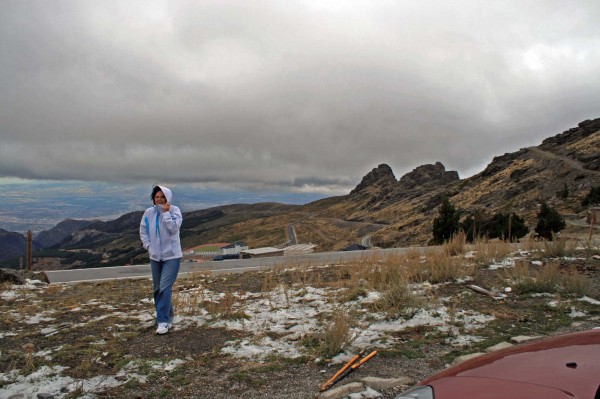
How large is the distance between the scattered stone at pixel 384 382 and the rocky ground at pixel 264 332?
0.09 feet

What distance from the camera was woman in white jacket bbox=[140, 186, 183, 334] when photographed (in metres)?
5.68

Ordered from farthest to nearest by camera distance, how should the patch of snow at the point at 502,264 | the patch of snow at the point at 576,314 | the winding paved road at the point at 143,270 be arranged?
1. the winding paved road at the point at 143,270
2. the patch of snow at the point at 502,264
3. the patch of snow at the point at 576,314

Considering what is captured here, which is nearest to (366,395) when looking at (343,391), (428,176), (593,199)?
(343,391)

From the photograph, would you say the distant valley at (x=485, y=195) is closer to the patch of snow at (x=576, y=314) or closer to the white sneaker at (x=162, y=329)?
the white sneaker at (x=162, y=329)

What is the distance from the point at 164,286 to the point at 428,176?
177 meters

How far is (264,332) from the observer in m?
5.43

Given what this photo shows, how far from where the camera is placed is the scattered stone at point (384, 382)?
360 cm

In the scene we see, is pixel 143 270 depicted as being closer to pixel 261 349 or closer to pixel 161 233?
pixel 161 233

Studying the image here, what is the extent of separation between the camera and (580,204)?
143 ft

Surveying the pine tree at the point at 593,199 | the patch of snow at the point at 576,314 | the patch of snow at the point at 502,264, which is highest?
the pine tree at the point at 593,199

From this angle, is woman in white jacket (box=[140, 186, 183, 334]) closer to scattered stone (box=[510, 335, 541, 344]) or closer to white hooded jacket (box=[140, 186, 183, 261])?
white hooded jacket (box=[140, 186, 183, 261])

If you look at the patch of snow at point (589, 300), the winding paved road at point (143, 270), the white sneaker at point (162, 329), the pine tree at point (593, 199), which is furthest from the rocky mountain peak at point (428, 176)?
the white sneaker at point (162, 329)

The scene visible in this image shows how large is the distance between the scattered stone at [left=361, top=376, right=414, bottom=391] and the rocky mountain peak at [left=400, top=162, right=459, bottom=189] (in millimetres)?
164571

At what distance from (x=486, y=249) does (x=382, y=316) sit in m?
5.97
